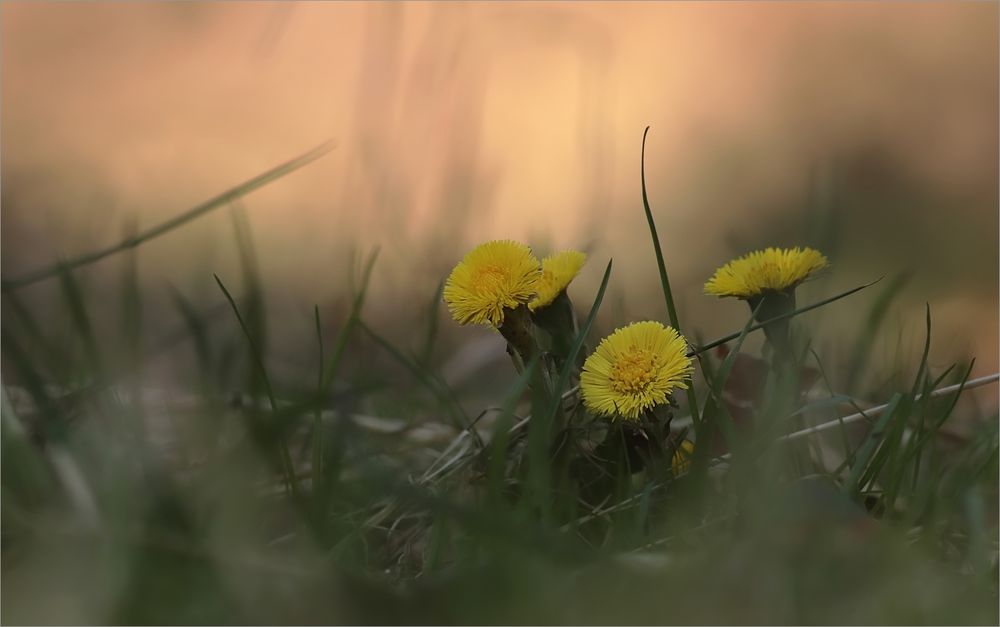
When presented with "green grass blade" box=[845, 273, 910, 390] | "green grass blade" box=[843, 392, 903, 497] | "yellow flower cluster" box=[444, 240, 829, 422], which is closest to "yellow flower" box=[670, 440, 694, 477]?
"yellow flower cluster" box=[444, 240, 829, 422]

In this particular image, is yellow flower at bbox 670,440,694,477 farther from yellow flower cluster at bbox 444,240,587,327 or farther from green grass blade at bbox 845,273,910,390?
green grass blade at bbox 845,273,910,390

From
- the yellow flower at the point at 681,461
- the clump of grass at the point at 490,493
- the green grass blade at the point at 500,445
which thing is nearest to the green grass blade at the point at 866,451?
the clump of grass at the point at 490,493

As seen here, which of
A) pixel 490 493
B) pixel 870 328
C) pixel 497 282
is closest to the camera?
pixel 490 493

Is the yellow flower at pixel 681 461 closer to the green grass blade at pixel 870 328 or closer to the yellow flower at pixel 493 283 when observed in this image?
the yellow flower at pixel 493 283

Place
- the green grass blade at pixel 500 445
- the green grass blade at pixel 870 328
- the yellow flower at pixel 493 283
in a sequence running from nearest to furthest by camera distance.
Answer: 1. the green grass blade at pixel 500 445
2. the yellow flower at pixel 493 283
3. the green grass blade at pixel 870 328

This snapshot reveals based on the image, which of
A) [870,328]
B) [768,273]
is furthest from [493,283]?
[870,328]

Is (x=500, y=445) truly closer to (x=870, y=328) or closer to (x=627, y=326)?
(x=627, y=326)

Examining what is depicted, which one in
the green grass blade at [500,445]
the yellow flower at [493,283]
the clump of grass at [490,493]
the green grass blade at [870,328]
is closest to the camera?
the clump of grass at [490,493]

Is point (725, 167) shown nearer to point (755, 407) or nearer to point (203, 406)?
point (755, 407)

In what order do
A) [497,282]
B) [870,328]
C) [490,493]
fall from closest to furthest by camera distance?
1. [490,493]
2. [497,282]
3. [870,328]
